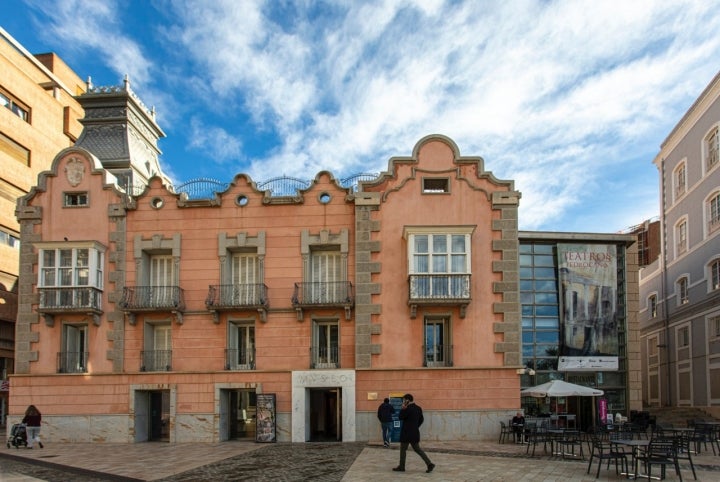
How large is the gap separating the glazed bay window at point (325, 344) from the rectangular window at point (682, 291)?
81.3 ft

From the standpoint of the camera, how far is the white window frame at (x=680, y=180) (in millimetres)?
40719

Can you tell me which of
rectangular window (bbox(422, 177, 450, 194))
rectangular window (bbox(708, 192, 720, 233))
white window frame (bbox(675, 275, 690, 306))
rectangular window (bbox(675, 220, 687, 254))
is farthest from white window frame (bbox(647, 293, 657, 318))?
rectangular window (bbox(422, 177, 450, 194))

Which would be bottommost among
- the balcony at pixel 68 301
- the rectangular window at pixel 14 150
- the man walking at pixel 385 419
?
the man walking at pixel 385 419

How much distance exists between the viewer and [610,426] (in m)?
23.6

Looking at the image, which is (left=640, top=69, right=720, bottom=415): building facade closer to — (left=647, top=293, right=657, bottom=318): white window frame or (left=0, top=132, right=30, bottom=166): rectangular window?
(left=647, top=293, right=657, bottom=318): white window frame

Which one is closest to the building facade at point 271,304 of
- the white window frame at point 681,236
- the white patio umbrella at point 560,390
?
the white patio umbrella at point 560,390

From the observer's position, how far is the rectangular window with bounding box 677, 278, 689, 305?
40.4 m

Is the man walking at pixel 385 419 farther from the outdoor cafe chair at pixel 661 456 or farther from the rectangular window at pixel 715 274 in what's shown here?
the rectangular window at pixel 715 274

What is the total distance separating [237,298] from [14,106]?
26838mm

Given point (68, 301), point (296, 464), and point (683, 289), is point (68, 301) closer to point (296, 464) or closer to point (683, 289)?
point (296, 464)

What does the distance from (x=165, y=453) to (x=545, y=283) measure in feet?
65.4

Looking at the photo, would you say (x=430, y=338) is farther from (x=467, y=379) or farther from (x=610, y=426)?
(x=610, y=426)

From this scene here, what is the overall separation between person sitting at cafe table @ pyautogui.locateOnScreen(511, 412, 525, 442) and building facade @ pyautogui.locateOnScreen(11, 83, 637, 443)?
0.95 meters

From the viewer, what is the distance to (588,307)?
108 feet
